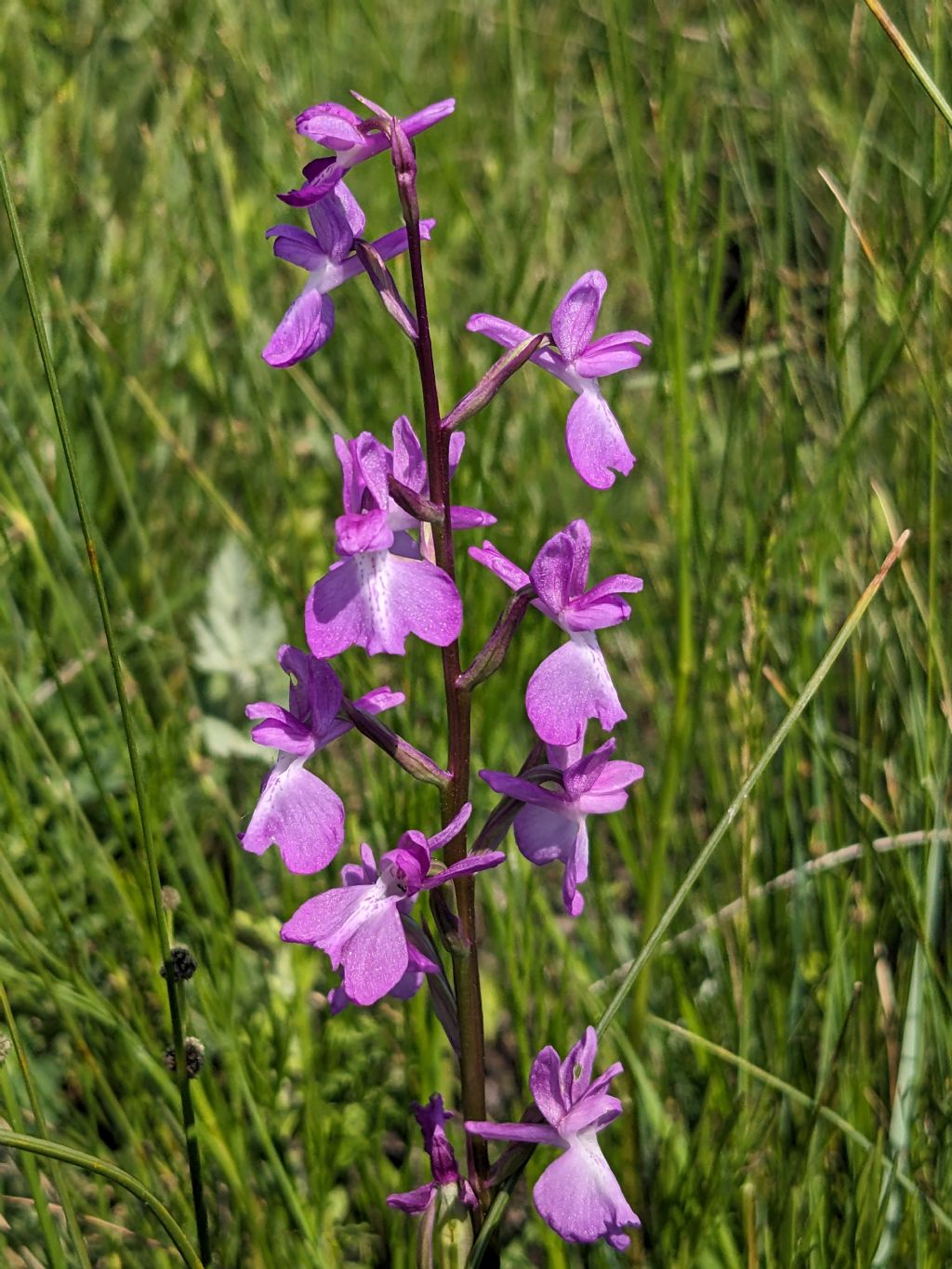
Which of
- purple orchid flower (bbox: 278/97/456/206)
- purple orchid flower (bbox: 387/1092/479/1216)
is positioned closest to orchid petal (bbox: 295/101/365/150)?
purple orchid flower (bbox: 278/97/456/206)

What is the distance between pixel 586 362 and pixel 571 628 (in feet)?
0.74

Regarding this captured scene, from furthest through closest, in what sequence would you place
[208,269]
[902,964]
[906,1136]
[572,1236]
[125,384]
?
[208,269]
[125,384]
[902,964]
[906,1136]
[572,1236]

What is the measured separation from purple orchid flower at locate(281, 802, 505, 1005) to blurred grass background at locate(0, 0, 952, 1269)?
1.12ft

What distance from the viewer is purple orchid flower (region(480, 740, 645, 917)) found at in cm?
108

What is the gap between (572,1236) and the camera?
3.41ft

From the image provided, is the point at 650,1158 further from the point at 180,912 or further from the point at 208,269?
the point at 208,269

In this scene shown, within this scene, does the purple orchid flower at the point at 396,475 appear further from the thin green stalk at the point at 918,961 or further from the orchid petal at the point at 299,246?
the thin green stalk at the point at 918,961

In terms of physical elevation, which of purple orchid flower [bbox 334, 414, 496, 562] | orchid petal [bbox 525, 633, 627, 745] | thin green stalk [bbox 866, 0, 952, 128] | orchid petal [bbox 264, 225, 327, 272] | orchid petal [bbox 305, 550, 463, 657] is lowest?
orchid petal [bbox 525, 633, 627, 745]

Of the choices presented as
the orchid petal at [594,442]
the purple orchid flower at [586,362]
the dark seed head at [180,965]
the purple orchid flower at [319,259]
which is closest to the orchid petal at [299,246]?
the purple orchid flower at [319,259]

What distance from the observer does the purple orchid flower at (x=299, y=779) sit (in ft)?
3.39

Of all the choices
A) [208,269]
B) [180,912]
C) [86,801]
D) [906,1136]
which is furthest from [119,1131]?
[208,269]

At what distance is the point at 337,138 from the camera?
3.21 ft

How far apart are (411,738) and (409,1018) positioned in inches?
14.4

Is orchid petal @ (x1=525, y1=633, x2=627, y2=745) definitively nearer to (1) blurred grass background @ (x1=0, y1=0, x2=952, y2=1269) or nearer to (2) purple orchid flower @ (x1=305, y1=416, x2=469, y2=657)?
(2) purple orchid flower @ (x1=305, y1=416, x2=469, y2=657)
